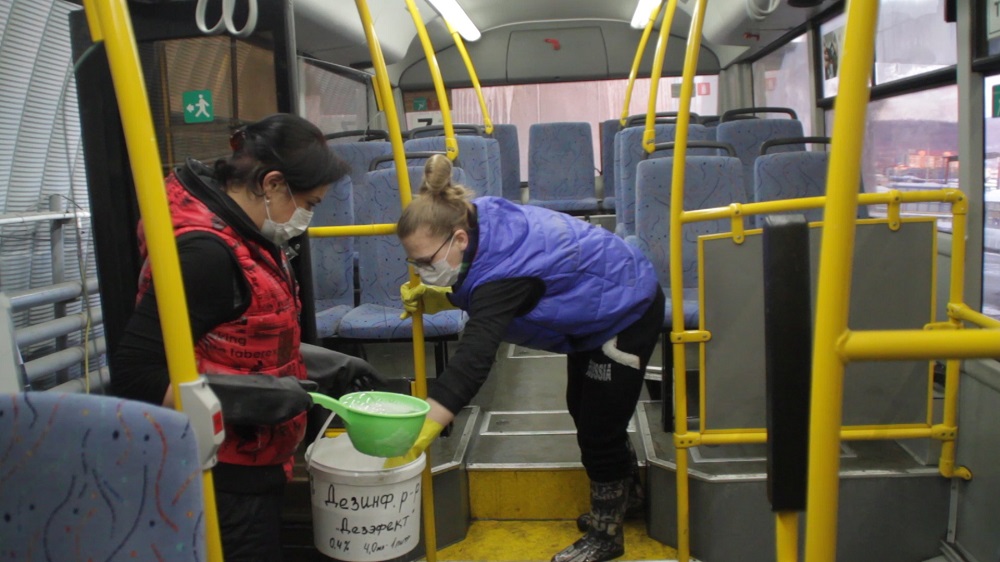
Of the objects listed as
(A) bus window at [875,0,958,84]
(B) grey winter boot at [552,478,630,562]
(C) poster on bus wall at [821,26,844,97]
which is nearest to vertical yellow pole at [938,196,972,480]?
(B) grey winter boot at [552,478,630,562]

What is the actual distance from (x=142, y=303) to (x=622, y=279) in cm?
139

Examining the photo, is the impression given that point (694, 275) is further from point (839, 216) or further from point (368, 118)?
point (368, 118)

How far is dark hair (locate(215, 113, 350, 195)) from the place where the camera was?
150cm

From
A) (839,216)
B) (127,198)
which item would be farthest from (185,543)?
(127,198)

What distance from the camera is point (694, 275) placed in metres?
3.74

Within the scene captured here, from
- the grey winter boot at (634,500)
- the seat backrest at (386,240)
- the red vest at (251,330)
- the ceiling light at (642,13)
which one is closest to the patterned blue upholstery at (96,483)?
the red vest at (251,330)

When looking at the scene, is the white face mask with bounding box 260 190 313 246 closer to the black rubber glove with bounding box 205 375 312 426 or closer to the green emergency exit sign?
A: the black rubber glove with bounding box 205 375 312 426

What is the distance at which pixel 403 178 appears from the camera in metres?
2.30

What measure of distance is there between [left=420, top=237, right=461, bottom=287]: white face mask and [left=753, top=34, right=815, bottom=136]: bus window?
A: 4.32m


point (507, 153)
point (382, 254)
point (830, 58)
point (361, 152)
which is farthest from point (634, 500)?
point (507, 153)

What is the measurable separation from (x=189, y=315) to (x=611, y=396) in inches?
55.6

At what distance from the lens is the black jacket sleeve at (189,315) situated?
130 centimetres

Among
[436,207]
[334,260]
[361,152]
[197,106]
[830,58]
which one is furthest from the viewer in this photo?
[830,58]

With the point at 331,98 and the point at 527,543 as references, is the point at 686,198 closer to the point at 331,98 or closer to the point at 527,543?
the point at 527,543
